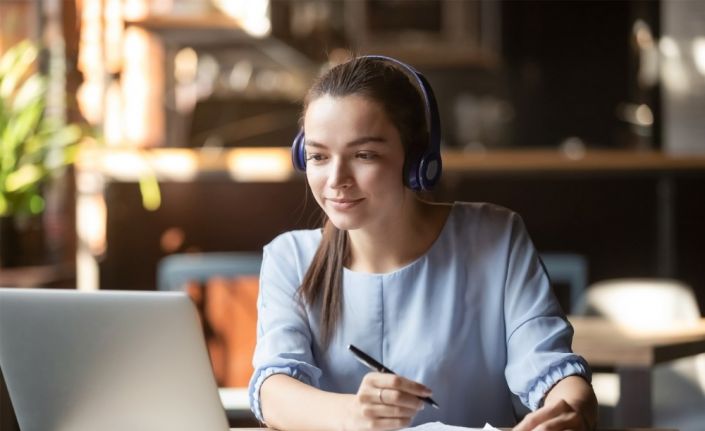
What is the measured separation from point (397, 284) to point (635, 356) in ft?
2.21

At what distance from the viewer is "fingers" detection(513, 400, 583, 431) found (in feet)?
4.16

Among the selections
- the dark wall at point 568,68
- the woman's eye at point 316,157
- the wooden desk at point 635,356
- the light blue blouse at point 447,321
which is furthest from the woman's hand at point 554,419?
the dark wall at point 568,68

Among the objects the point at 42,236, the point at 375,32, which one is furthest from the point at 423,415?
the point at 375,32

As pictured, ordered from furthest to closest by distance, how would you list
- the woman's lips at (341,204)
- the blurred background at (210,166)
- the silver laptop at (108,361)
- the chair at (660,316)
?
1. the blurred background at (210,166)
2. the chair at (660,316)
3. the woman's lips at (341,204)
4. the silver laptop at (108,361)

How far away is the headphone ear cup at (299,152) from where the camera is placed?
62.9 inches

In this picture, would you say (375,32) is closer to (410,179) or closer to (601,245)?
(601,245)

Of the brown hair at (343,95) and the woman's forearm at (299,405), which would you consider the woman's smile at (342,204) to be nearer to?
the brown hair at (343,95)

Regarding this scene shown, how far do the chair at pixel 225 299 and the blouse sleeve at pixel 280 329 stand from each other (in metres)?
1.08

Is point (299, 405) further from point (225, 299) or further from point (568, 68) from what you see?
point (568, 68)

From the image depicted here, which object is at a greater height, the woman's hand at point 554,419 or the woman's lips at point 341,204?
the woman's lips at point 341,204

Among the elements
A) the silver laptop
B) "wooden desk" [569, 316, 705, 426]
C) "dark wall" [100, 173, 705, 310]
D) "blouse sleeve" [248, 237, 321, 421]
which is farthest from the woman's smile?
"dark wall" [100, 173, 705, 310]

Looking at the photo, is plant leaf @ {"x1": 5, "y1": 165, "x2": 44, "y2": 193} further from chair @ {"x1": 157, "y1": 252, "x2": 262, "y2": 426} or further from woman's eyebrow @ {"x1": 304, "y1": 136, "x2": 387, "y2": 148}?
woman's eyebrow @ {"x1": 304, "y1": 136, "x2": 387, "y2": 148}

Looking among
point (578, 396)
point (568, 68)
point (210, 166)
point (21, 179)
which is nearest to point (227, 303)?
point (210, 166)

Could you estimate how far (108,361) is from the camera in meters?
1.20
